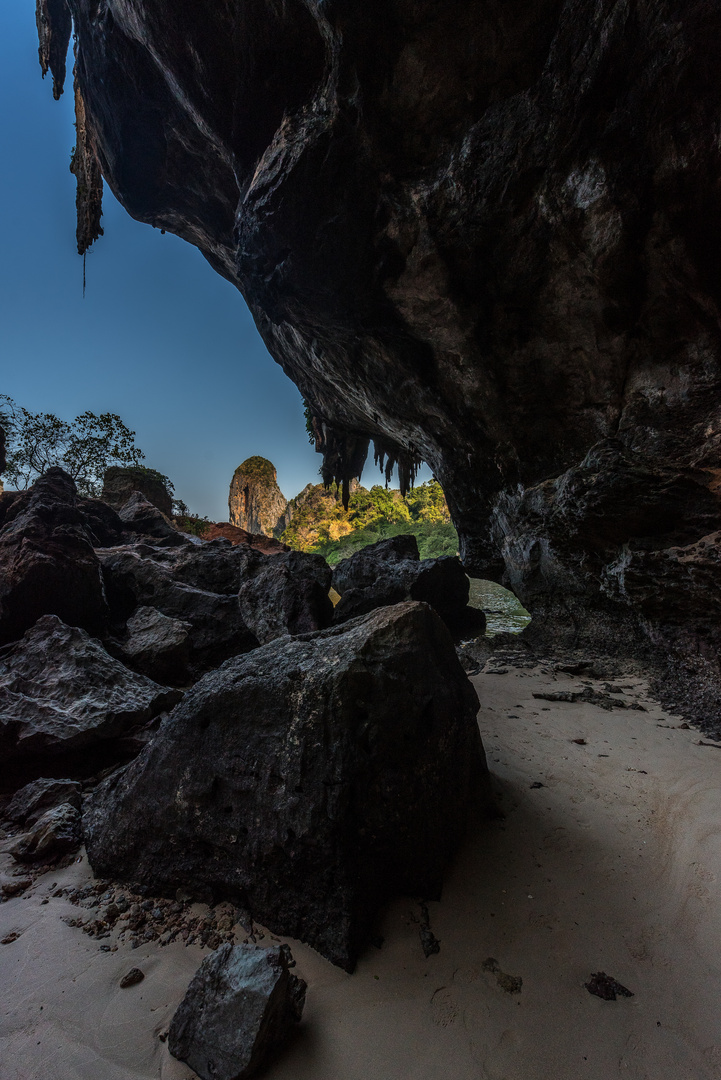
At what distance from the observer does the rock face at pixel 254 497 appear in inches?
1644

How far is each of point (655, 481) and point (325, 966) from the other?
20.1 ft

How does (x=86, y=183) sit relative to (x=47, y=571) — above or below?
above

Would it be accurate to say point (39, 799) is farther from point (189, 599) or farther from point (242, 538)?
point (242, 538)

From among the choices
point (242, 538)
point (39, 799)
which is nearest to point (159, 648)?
point (39, 799)

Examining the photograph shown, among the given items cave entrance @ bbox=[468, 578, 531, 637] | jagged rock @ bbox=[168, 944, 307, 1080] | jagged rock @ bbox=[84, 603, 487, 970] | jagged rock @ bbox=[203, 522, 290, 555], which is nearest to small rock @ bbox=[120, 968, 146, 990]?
jagged rock @ bbox=[168, 944, 307, 1080]

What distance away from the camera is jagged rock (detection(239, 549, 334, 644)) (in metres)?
7.46

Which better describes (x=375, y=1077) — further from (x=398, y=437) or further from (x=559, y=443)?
(x=398, y=437)

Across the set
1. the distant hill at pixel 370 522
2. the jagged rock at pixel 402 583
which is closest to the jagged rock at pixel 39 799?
the jagged rock at pixel 402 583

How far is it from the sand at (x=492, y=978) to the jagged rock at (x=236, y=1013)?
0.07 meters

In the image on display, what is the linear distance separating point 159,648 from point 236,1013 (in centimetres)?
544

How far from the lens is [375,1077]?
153 centimetres

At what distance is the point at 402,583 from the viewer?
1046 cm

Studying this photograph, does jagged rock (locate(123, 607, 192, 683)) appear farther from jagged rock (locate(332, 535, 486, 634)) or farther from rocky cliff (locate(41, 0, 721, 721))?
rocky cliff (locate(41, 0, 721, 721))

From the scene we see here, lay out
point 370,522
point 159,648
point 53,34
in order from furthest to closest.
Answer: point 370,522 < point 53,34 < point 159,648
